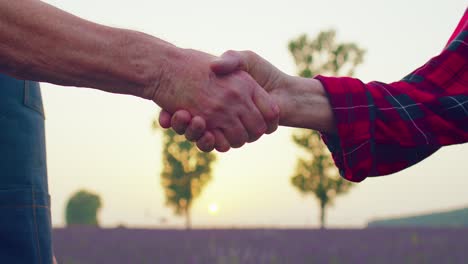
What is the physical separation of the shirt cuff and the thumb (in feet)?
1.90

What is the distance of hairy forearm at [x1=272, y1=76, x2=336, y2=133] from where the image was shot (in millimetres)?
3055

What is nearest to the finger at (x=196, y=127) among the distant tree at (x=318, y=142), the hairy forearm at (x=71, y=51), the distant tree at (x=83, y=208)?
the hairy forearm at (x=71, y=51)

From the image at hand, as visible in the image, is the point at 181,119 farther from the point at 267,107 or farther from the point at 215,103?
the point at 267,107

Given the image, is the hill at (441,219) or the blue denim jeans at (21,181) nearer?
the blue denim jeans at (21,181)

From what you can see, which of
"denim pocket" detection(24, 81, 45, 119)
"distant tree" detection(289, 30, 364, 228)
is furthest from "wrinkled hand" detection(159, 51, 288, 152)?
"distant tree" detection(289, 30, 364, 228)

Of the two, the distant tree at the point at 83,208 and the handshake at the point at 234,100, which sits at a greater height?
the handshake at the point at 234,100

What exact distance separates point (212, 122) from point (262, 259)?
706 cm

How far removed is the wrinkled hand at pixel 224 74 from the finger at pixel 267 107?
2.0 inches

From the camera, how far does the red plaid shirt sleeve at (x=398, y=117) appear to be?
9.69 feet

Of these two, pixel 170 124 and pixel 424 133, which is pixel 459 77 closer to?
pixel 424 133

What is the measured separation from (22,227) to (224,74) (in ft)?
4.63

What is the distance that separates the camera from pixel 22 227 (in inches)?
97.9

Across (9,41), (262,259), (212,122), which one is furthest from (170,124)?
(262,259)

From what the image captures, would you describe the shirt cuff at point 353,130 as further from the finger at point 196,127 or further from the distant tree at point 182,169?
the distant tree at point 182,169
